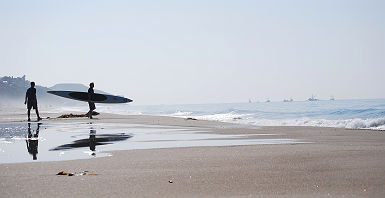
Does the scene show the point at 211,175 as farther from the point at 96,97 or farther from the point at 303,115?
the point at 303,115

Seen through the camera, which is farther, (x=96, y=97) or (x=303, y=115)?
(x=303, y=115)

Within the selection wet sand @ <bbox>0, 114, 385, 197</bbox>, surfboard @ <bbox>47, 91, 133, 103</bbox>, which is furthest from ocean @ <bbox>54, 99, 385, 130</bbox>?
wet sand @ <bbox>0, 114, 385, 197</bbox>

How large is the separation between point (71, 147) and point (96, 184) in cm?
448

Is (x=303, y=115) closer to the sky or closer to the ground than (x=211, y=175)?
closer to the sky

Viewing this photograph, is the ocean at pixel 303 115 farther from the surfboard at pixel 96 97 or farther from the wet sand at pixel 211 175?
the wet sand at pixel 211 175

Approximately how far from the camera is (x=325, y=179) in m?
5.18

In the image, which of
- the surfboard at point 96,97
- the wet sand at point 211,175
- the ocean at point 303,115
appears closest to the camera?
the wet sand at point 211,175

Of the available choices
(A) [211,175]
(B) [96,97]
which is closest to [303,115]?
(B) [96,97]

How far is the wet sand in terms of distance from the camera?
15.0 feet

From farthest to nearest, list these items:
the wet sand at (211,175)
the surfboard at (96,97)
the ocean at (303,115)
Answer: the surfboard at (96,97), the ocean at (303,115), the wet sand at (211,175)

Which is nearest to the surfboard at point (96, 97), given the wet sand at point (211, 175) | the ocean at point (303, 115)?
the ocean at point (303, 115)

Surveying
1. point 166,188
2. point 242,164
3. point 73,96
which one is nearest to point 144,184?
point 166,188

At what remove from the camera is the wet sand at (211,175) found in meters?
4.57

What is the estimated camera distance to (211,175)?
5559mm
